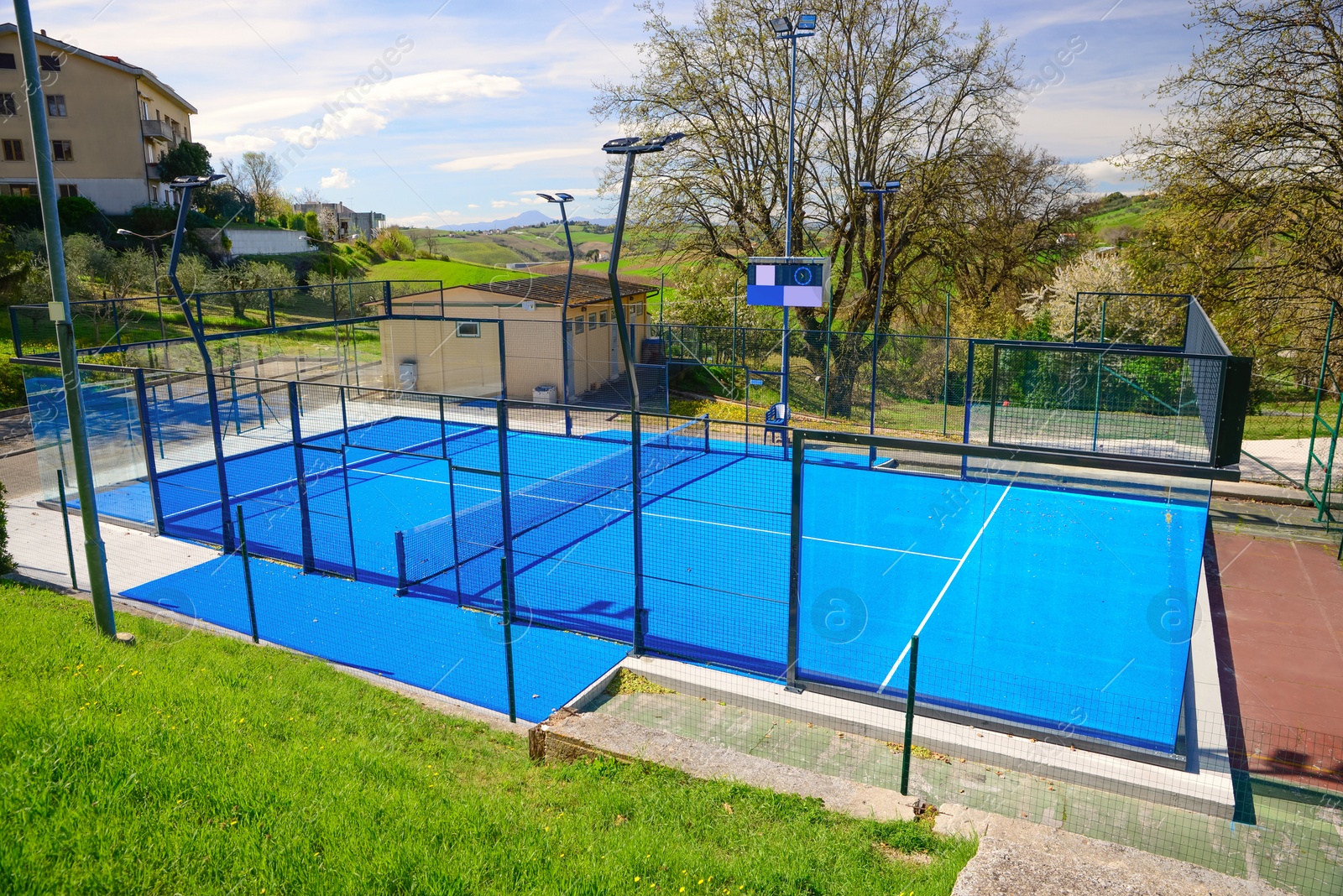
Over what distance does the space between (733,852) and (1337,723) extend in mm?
7115

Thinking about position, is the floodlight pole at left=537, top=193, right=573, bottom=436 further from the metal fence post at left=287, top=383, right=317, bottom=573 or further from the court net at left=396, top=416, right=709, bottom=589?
the metal fence post at left=287, top=383, right=317, bottom=573

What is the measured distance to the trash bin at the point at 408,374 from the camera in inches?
1075

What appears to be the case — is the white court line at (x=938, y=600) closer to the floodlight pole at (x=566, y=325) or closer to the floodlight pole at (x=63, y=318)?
the floodlight pole at (x=63, y=318)

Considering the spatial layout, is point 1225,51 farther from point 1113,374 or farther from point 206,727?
point 206,727

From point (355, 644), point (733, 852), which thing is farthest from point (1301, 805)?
point (355, 644)

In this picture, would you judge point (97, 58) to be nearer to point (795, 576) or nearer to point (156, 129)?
point (156, 129)

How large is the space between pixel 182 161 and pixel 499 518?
4242 cm

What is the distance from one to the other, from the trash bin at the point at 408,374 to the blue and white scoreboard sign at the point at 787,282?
1233 cm

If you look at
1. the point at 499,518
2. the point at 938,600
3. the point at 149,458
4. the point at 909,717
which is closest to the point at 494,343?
the point at 149,458

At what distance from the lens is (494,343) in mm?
26453

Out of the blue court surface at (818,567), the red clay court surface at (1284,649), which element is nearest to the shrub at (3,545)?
the blue court surface at (818,567)

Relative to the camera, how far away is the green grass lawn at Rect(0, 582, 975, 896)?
Answer: 404cm

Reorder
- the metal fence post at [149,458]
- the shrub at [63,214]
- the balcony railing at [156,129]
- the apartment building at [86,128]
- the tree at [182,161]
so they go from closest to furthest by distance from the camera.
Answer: the metal fence post at [149,458]
the shrub at [63,214]
the apartment building at [86,128]
the tree at [182,161]
the balcony railing at [156,129]

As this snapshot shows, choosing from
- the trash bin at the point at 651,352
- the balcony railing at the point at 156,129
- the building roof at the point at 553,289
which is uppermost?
the balcony railing at the point at 156,129
